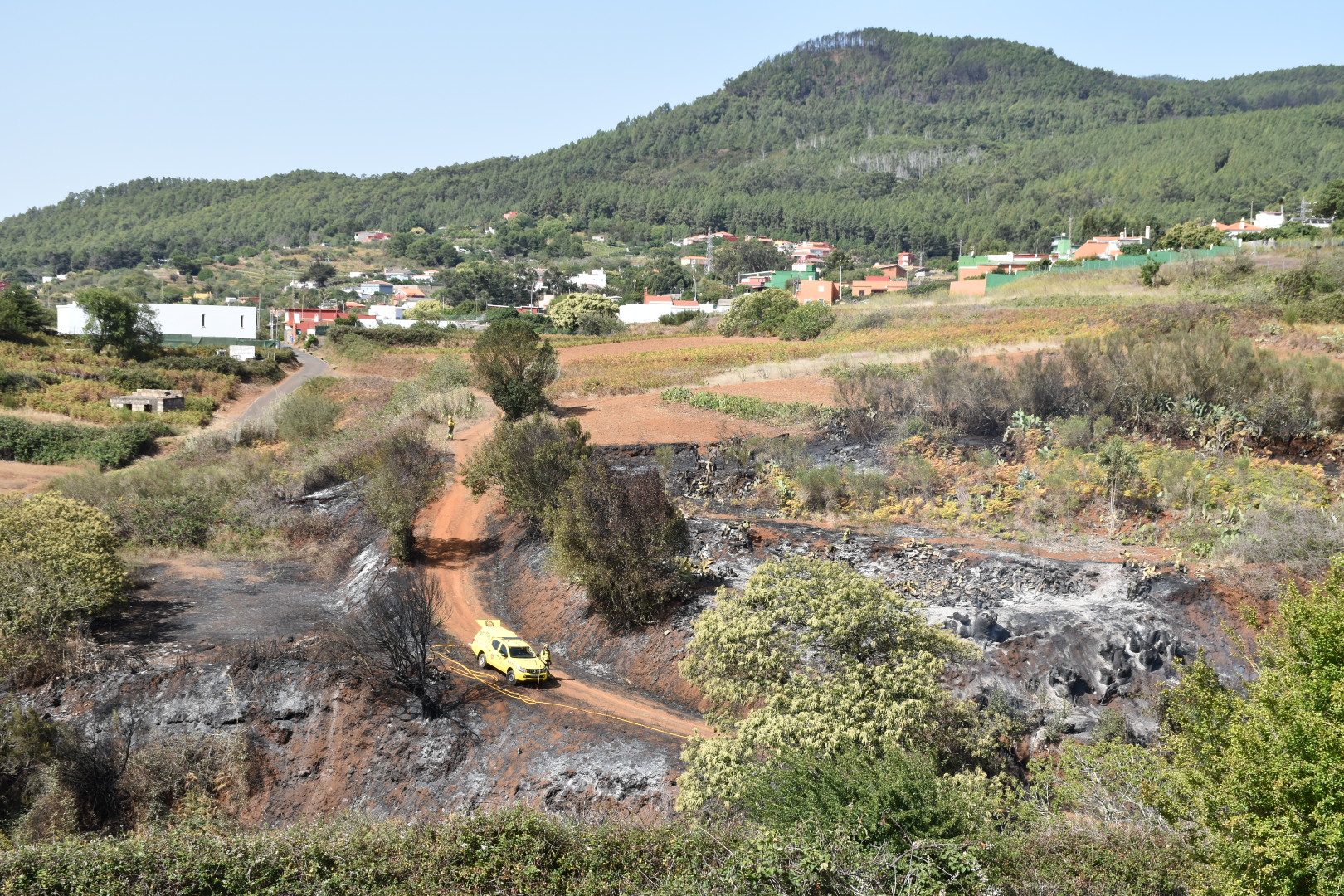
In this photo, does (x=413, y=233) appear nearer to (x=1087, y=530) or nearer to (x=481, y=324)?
(x=481, y=324)

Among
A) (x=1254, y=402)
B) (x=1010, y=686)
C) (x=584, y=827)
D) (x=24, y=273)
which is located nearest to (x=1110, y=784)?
(x=1010, y=686)

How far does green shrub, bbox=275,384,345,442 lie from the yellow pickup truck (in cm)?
1938

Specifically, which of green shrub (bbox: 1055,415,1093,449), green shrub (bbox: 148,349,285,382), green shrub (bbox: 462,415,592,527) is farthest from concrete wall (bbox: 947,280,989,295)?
green shrub (bbox: 462,415,592,527)

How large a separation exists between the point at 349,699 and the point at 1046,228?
134692mm

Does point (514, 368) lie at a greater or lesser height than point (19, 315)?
lesser

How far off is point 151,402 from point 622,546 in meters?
33.9

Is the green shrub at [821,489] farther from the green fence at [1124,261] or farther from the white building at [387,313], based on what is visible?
the white building at [387,313]

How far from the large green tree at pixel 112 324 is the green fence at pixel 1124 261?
4957 centimetres

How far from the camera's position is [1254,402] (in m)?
23.2

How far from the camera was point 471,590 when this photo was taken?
20.8 m

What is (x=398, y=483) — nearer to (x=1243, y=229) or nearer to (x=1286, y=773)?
(x=1286, y=773)

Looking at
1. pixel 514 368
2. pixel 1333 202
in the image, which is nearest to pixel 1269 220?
pixel 1333 202

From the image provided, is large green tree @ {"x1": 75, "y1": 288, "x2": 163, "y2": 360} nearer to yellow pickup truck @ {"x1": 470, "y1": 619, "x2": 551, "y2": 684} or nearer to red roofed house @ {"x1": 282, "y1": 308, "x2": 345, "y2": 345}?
red roofed house @ {"x1": 282, "y1": 308, "x2": 345, "y2": 345}

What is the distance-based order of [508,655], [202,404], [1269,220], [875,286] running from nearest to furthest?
[508,655], [202,404], [875,286], [1269,220]
